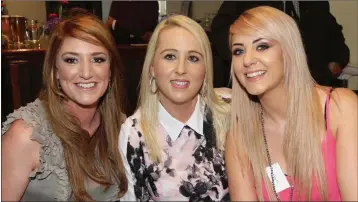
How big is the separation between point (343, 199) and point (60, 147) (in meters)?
1.24

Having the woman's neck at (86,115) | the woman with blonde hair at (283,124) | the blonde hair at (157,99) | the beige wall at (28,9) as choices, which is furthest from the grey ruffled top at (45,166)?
the beige wall at (28,9)

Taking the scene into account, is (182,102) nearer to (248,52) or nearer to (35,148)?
(248,52)

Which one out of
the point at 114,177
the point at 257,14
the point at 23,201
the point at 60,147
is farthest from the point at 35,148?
the point at 257,14

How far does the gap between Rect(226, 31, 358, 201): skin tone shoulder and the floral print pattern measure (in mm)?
136

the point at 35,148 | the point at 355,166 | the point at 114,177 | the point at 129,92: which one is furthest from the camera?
the point at 129,92

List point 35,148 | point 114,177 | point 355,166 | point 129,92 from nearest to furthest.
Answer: point 355,166
point 35,148
point 114,177
point 129,92

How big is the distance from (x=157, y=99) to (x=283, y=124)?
0.60 meters

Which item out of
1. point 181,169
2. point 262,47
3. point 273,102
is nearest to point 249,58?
point 262,47

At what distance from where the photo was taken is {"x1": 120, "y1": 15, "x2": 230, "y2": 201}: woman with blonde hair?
1881 mm

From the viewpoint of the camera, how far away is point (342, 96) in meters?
1.68

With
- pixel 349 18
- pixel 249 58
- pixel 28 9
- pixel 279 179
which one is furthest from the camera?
pixel 28 9

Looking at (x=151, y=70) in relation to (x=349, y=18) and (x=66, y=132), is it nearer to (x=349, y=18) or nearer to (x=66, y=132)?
(x=66, y=132)

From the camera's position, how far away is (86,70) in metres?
1.91

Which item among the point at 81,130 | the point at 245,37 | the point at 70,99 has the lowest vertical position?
the point at 81,130
